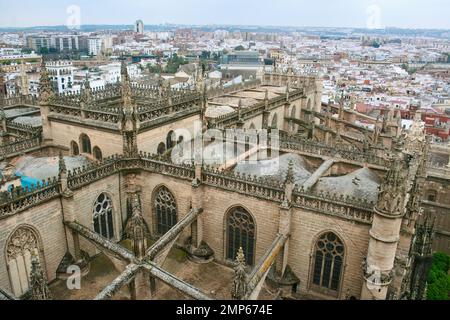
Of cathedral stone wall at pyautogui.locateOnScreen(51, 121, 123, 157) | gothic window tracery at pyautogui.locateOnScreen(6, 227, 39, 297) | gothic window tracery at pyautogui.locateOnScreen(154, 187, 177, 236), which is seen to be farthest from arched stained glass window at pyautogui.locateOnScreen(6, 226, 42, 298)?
gothic window tracery at pyautogui.locateOnScreen(154, 187, 177, 236)

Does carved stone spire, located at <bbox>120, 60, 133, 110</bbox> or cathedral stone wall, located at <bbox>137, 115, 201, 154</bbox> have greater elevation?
carved stone spire, located at <bbox>120, 60, 133, 110</bbox>

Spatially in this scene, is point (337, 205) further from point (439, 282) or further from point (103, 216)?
point (439, 282)

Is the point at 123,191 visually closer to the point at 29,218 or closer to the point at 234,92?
the point at 29,218

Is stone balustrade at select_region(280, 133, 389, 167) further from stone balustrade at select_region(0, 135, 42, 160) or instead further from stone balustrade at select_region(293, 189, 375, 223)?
stone balustrade at select_region(0, 135, 42, 160)

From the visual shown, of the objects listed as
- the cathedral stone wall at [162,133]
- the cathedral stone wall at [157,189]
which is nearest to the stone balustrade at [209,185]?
the cathedral stone wall at [157,189]

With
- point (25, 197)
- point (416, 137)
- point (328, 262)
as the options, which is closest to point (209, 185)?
point (328, 262)

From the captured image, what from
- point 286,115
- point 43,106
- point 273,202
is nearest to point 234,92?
point 286,115
